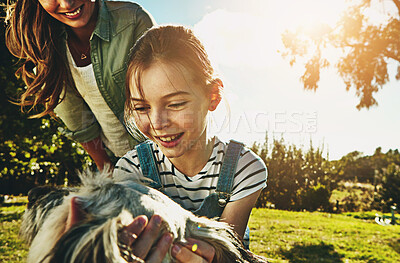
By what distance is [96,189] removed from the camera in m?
1.67

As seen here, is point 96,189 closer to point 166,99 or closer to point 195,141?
point 166,99

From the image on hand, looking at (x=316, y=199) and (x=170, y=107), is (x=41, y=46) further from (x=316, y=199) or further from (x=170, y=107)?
(x=316, y=199)

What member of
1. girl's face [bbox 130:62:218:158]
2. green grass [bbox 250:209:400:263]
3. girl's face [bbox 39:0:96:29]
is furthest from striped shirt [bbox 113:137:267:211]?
green grass [bbox 250:209:400:263]

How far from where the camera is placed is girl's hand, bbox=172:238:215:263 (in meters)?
1.56

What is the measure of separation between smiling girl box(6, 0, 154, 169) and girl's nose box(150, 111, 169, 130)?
3.14 ft

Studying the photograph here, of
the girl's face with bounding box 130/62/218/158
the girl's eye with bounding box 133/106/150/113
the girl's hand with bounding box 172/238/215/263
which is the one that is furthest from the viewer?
the girl's eye with bounding box 133/106/150/113

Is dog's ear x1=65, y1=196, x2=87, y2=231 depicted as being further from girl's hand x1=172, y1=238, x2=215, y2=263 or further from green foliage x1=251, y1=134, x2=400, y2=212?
green foliage x1=251, y1=134, x2=400, y2=212

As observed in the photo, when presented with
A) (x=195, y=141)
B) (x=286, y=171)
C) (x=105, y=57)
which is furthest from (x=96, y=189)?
(x=286, y=171)

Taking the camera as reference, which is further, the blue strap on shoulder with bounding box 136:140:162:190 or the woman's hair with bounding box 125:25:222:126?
the blue strap on shoulder with bounding box 136:140:162:190

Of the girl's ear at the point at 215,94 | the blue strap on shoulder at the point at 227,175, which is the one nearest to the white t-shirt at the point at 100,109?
the girl's ear at the point at 215,94

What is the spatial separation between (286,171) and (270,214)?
5.38 metres

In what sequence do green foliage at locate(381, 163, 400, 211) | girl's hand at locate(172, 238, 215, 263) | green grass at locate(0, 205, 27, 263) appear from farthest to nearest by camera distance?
1. green foliage at locate(381, 163, 400, 211)
2. green grass at locate(0, 205, 27, 263)
3. girl's hand at locate(172, 238, 215, 263)

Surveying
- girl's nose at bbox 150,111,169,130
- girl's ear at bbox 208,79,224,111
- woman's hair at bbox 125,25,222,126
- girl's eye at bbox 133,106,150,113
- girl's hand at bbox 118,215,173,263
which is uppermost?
woman's hair at bbox 125,25,222,126

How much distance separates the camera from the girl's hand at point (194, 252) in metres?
1.56
